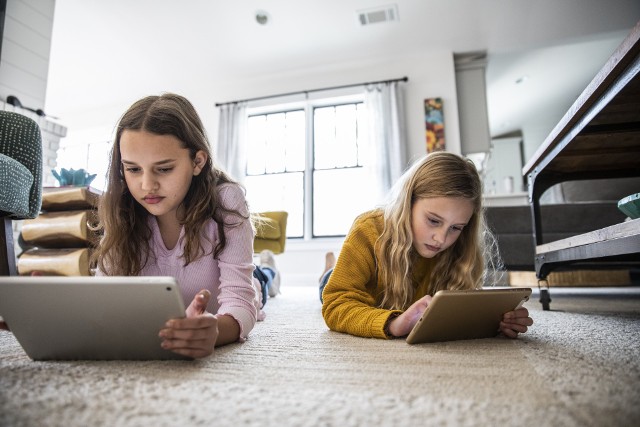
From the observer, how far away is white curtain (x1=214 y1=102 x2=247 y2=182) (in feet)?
13.3

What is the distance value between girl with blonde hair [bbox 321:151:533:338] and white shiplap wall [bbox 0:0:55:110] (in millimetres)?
2526

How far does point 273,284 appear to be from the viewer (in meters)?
2.12

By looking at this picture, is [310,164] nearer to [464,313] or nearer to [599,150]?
[599,150]

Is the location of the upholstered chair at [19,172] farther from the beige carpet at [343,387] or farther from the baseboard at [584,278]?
the baseboard at [584,278]

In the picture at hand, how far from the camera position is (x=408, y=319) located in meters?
0.73

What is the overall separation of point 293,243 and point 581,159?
2919 mm

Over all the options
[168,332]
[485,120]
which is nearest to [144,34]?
[485,120]

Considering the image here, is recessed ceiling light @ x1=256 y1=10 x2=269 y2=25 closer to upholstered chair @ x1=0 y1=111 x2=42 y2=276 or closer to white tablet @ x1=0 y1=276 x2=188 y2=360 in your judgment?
upholstered chair @ x1=0 y1=111 x2=42 y2=276

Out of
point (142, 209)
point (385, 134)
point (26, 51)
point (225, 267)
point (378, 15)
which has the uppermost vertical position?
point (378, 15)

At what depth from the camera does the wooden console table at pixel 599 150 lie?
0.70 metres

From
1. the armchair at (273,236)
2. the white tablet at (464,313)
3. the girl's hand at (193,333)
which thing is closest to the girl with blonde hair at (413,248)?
the white tablet at (464,313)

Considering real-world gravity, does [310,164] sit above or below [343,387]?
above

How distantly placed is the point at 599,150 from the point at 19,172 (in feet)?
4.89

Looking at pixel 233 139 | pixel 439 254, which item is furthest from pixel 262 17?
pixel 439 254
